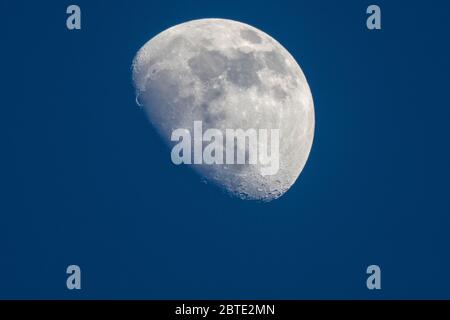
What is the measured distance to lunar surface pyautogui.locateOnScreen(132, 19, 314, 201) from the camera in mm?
10977

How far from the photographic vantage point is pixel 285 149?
1172cm

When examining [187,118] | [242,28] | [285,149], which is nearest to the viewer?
[187,118]

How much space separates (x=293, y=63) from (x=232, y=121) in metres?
2.89

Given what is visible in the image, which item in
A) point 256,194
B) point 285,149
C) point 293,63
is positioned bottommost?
point 256,194

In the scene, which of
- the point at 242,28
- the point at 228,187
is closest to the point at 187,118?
the point at 228,187

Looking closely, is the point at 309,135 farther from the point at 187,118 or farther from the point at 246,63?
the point at 187,118

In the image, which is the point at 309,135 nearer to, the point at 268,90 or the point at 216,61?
the point at 268,90

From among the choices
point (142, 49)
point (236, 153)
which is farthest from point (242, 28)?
point (236, 153)

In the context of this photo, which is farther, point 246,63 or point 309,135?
point 309,135

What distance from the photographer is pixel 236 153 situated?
36.1 ft

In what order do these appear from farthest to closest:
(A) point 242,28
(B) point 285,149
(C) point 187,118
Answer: (A) point 242,28 < (B) point 285,149 < (C) point 187,118

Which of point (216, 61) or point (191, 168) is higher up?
point (216, 61)

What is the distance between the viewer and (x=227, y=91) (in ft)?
36.2

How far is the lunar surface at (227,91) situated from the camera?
10977 mm
